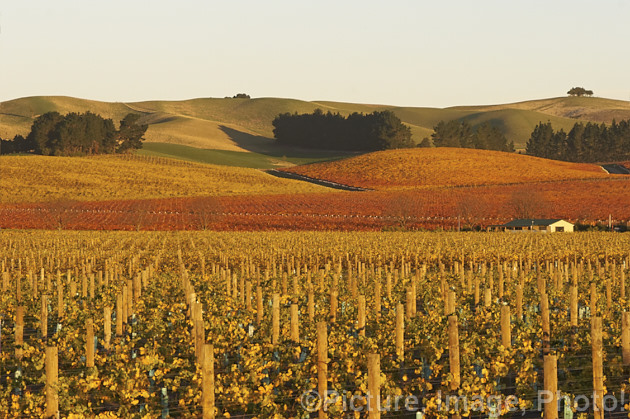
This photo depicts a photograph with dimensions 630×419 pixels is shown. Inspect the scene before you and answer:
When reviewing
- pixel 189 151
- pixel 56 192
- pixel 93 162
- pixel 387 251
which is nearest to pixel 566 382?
pixel 387 251

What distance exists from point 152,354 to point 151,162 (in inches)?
4972

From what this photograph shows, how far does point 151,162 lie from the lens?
13675cm

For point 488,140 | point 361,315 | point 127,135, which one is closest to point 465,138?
point 488,140

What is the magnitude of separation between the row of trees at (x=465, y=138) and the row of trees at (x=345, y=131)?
790 centimetres

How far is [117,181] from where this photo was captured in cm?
10931

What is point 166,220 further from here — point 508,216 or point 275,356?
point 275,356

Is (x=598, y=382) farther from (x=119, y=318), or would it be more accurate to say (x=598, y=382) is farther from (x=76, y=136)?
(x=76, y=136)

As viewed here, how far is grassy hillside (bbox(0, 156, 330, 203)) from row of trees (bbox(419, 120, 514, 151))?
6003 cm

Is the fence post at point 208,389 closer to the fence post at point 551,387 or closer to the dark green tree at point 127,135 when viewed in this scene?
the fence post at point 551,387

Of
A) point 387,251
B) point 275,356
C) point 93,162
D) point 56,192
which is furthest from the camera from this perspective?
point 93,162

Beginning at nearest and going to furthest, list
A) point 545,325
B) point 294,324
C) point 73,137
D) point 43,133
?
point 294,324, point 545,325, point 43,133, point 73,137

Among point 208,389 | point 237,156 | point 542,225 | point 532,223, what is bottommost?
point 542,225

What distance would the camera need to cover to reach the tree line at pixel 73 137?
14162 centimetres

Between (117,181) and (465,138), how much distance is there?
3737 inches
